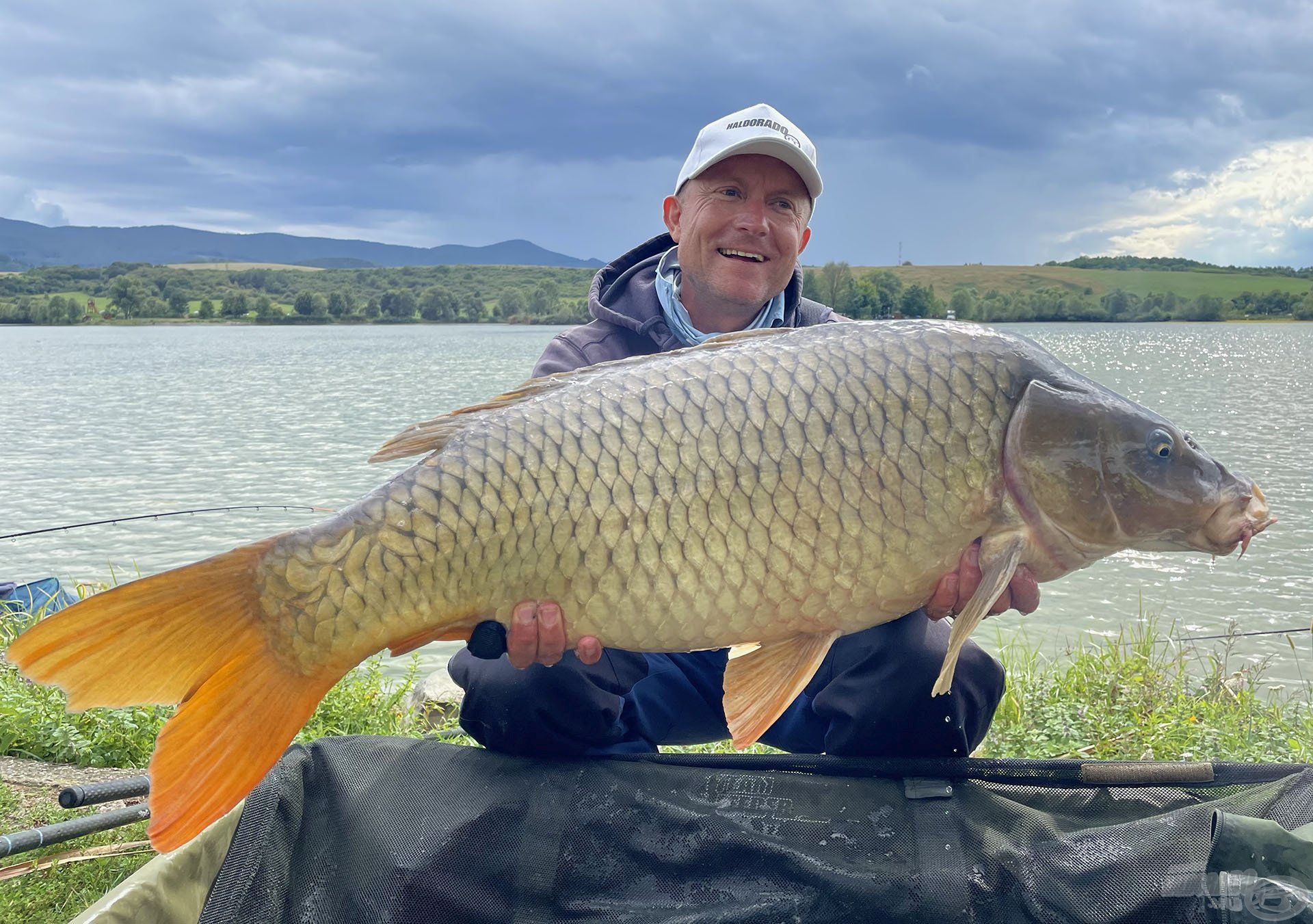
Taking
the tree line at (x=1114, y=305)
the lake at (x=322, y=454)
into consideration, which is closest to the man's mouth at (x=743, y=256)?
the lake at (x=322, y=454)

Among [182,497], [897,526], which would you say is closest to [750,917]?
[897,526]

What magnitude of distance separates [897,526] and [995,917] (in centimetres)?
60

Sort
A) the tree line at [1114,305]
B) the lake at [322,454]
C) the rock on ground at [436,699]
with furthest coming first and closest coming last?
the tree line at [1114,305]
the lake at [322,454]
the rock on ground at [436,699]

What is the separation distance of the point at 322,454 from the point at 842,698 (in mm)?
8521

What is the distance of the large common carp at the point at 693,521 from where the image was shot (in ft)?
4.59

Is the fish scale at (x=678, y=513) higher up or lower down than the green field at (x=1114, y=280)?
lower down

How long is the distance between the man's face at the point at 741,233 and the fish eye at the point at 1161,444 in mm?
973

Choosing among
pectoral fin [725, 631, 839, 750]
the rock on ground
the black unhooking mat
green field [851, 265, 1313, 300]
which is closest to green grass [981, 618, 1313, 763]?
the black unhooking mat

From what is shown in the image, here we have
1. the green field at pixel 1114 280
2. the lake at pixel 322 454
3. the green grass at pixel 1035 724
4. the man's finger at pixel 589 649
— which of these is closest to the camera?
the man's finger at pixel 589 649

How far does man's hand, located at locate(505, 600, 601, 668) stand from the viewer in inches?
58.5

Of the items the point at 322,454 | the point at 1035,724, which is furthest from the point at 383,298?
the point at 1035,724

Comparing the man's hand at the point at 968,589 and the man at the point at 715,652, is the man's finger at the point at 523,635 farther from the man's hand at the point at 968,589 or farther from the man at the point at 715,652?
the man's hand at the point at 968,589

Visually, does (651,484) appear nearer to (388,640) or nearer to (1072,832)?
(388,640)

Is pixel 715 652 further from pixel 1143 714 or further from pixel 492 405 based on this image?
pixel 1143 714
